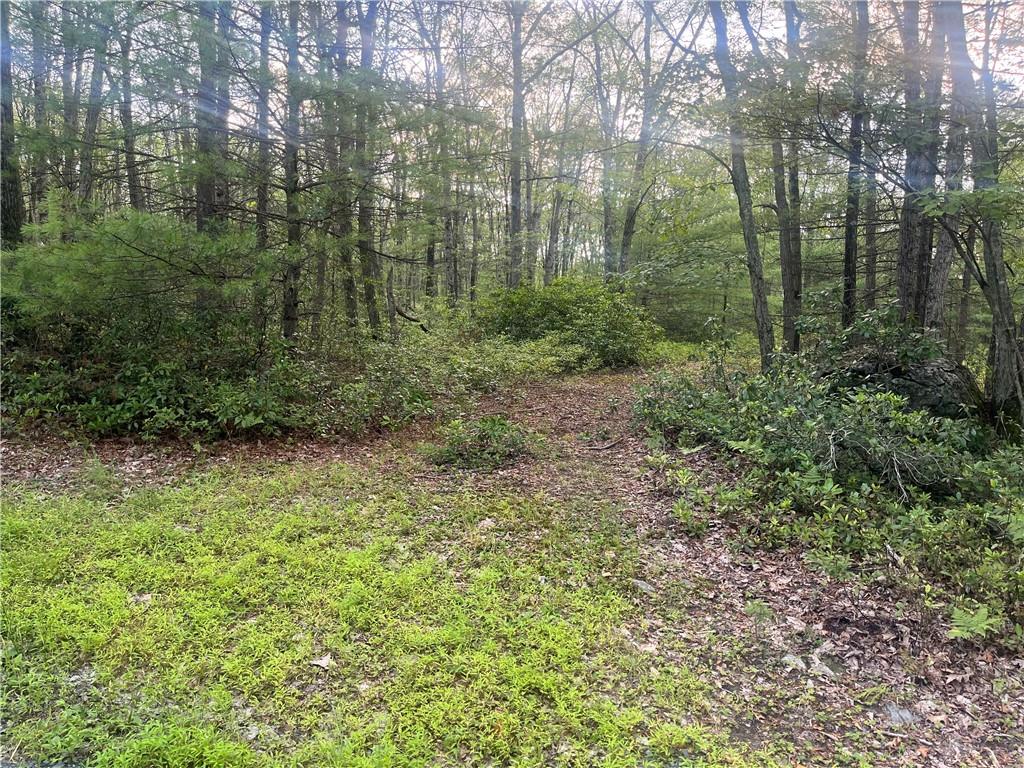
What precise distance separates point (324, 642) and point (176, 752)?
795 mm

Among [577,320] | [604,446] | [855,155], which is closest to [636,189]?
[577,320]

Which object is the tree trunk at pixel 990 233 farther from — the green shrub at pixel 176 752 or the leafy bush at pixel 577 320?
the leafy bush at pixel 577 320

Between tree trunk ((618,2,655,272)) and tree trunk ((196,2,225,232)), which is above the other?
tree trunk ((618,2,655,272))

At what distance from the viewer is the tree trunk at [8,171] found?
6.67 m

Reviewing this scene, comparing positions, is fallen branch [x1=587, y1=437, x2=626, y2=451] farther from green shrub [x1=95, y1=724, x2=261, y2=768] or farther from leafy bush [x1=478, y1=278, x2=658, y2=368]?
leafy bush [x1=478, y1=278, x2=658, y2=368]

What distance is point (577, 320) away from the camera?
41.1 ft

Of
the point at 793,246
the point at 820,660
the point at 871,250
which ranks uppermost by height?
the point at 793,246

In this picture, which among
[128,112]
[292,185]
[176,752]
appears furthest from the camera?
[128,112]

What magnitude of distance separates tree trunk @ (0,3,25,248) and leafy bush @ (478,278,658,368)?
8.36 metres

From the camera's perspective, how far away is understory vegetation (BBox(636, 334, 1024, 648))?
338 cm

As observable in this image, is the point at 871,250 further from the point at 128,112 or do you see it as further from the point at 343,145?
the point at 128,112

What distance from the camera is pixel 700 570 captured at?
150 inches

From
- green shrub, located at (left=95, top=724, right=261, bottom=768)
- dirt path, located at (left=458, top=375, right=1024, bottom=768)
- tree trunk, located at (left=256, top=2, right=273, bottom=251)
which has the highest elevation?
tree trunk, located at (left=256, top=2, right=273, bottom=251)

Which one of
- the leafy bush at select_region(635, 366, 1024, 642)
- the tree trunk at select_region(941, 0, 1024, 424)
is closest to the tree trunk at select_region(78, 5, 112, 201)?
the leafy bush at select_region(635, 366, 1024, 642)
